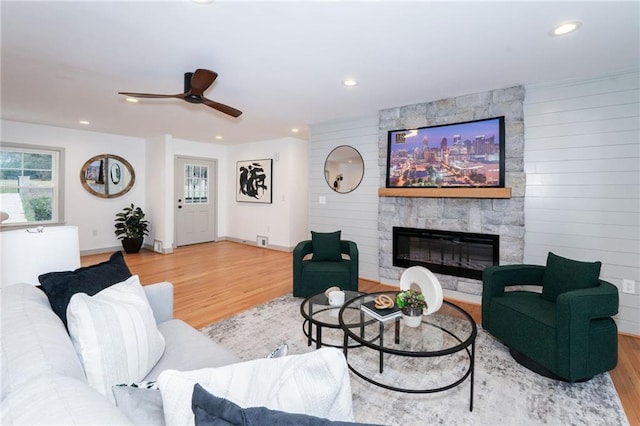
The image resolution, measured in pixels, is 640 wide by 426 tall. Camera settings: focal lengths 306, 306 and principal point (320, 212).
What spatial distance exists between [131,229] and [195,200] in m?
1.46

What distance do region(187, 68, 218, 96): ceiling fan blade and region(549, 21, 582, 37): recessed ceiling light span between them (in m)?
2.49

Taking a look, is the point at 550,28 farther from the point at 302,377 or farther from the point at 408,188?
the point at 302,377

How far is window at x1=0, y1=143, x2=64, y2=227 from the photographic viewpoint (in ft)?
16.4

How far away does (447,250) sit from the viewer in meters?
3.74

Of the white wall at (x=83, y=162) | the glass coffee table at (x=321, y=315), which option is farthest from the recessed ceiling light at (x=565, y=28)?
the white wall at (x=83, y=162)

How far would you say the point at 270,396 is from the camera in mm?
756

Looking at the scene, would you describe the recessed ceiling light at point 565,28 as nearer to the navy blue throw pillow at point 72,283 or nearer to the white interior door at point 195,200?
the navy blue throw pillow at point 72,283

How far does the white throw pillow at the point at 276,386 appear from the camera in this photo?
715 mm

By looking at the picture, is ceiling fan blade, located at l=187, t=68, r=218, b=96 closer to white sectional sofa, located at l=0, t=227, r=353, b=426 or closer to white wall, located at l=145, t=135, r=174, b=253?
white sectional sofa, located at l=0, t=227, r=353, b=426

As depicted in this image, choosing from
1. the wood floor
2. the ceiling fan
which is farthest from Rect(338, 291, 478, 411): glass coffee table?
the ceiling fan

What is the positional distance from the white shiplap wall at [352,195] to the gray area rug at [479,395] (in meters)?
1.95

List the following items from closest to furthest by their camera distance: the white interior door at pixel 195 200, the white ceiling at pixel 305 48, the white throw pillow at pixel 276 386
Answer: the white throw pillow at pixel 276 386 < the white ceiling at pixel 305 48 < the white interior door at pixel 195 200

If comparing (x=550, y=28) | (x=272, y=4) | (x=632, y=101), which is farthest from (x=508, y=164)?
(x=272, y=4)

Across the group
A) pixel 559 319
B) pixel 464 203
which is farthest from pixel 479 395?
pixel 464 203
